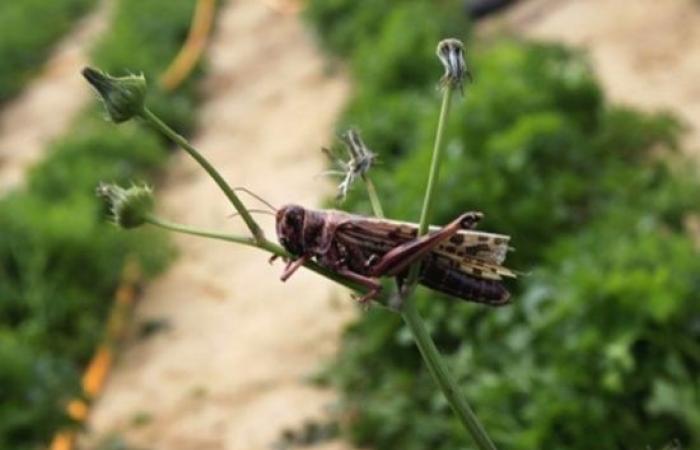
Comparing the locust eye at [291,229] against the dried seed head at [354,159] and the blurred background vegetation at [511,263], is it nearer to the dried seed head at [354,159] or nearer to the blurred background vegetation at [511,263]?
the dried seed head at [354,159]

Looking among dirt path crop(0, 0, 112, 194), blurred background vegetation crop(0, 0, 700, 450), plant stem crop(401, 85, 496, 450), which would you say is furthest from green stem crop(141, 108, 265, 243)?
dirt path crop(0, 0, 112, 194)

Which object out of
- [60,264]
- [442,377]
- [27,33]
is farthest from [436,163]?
[27,33]

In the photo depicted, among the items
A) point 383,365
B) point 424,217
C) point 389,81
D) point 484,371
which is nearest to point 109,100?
point 424,217

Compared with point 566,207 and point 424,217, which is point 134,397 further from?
point 424,217

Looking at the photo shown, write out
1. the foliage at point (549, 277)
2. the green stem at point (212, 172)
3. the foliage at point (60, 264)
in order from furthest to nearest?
the foliage at point (60, 264) → the foliage at point (549, 277) → the green stem at point (212, 172)

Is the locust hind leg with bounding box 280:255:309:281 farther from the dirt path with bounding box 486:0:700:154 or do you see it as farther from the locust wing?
the dirt path with bounding box 486:0:700:154

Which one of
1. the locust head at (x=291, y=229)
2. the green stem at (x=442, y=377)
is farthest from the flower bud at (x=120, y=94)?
the green stem at (x=442, y=377)
